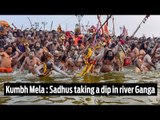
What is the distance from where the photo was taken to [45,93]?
463 centimetres

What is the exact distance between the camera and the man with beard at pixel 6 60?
182 inches

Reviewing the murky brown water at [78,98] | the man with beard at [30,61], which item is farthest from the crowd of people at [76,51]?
the murky brown water at [78,98]

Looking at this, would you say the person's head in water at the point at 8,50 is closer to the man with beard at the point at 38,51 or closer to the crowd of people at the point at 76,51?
the crowd of people at the point at 76,51

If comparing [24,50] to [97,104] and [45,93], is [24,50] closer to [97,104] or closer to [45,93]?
[45,93]

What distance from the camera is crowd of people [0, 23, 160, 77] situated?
4.71 meters

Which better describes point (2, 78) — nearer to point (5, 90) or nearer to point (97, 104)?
point (5, 90)

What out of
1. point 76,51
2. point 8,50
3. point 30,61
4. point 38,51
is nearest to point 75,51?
point 76,51

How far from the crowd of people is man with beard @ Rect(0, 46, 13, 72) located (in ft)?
0.04

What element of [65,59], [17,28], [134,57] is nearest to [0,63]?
[17,28]

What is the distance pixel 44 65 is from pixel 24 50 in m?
0.34
